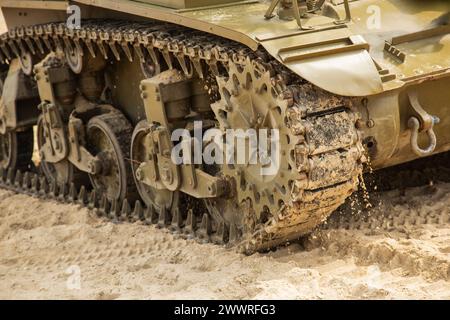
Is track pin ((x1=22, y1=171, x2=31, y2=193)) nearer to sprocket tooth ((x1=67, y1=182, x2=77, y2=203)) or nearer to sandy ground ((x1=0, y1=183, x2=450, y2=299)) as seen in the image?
sprocket tooth ((x1=67, y1=182, x2=77, y2=203))

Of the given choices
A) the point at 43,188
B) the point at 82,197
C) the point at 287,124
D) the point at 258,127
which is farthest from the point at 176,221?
the point at 43,188

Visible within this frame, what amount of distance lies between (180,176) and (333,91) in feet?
5.72

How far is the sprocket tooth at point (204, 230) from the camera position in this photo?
→ 6.46 meters

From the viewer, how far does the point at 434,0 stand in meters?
6.48

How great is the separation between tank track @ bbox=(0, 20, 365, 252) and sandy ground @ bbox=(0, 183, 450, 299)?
20 centimetres

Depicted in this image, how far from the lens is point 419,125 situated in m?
5.81

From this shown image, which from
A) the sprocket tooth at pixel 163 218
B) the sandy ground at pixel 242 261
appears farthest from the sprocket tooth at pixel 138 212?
the sprocket tooth at pixel 163 218

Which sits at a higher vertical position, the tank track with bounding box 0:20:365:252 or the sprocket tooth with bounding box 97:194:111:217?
the tank track with bounding box 0:20:365:252

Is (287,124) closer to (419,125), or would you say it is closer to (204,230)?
(419,125)

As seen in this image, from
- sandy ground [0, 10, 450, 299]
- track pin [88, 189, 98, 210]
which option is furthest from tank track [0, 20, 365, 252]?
track pin [88, 189, 98, 210]

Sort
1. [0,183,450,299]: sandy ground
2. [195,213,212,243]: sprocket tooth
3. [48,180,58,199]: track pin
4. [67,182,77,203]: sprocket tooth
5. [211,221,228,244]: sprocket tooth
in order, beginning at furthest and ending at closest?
[48,180,58,199]: track pin
[67,182,77,203]: sprocket tooth
[195,213,212,243]: sprocket tooth
[211,221,228,244]: sprocket tooth
[0,183,450,299]: sandy ground

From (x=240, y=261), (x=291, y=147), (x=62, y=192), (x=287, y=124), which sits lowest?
(x=240, y=261)

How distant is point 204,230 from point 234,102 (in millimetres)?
1088

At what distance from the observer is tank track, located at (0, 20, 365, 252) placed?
17.5 ft
